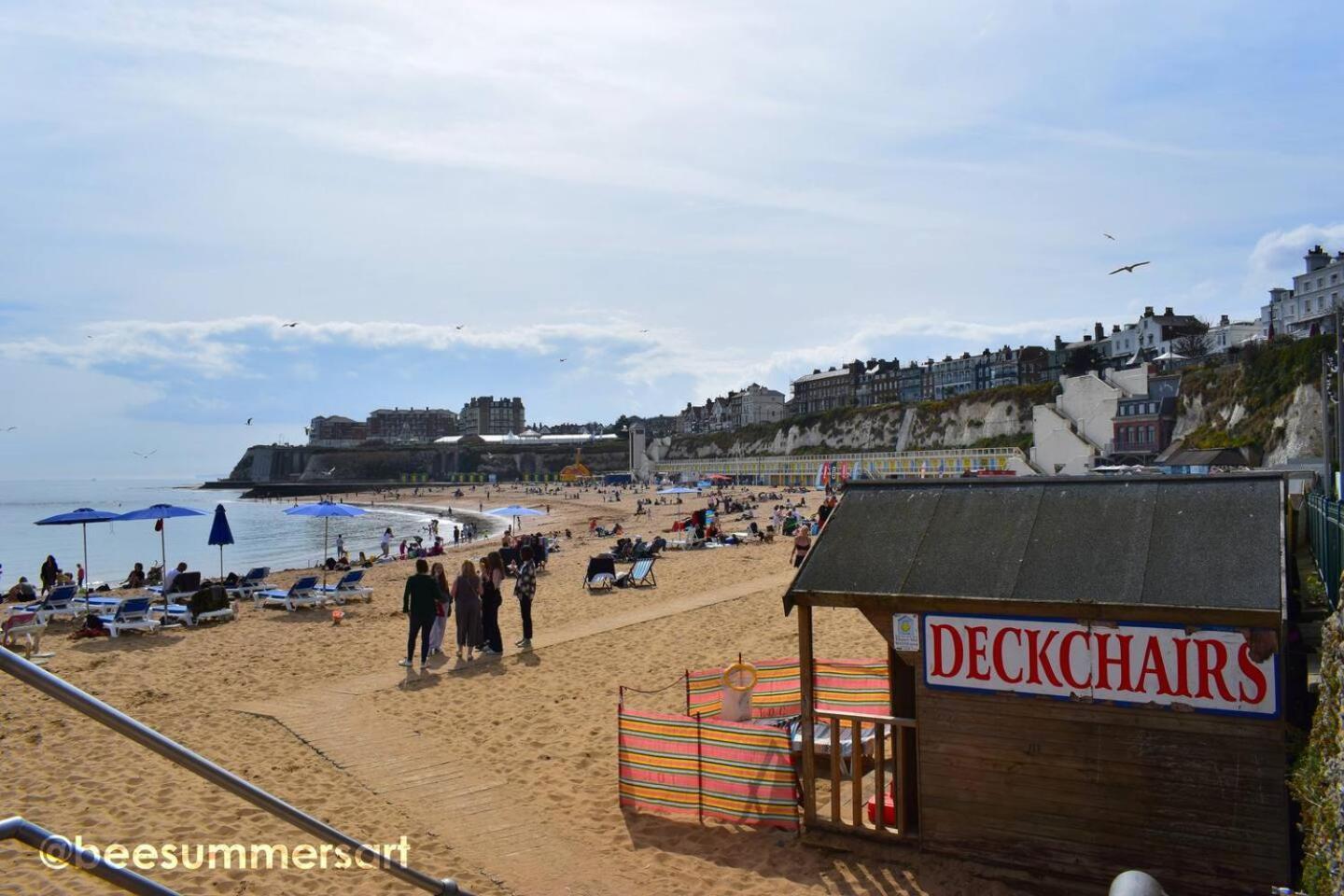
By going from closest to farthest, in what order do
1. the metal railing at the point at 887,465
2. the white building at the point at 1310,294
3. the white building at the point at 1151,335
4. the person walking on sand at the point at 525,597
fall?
the person walking on sand at the point at 525,597
the metal railing at the point at 887,465
the white building at the point at 1310,294
the white building at the point at 1151,335

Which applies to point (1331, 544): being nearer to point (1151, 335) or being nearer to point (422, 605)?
point (422, 605)

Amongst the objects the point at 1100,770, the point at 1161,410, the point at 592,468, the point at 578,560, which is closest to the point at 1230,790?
the point at 1100,770

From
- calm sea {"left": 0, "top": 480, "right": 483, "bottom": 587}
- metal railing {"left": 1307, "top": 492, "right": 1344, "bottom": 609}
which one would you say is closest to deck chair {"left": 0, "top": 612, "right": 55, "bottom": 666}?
calm sea {"left": 0, "top": 480, "right": 483, "bottom": 587}

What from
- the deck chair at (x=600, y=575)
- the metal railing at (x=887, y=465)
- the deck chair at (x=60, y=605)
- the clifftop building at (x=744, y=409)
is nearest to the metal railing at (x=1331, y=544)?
the deck chair at (x=600, y=575)

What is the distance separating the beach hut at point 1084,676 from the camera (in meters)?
4.99

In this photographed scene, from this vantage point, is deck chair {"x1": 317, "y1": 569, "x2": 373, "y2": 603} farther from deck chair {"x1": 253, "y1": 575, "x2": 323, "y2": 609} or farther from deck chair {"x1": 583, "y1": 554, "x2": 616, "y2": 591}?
deck chair {"x1": 583, "y1": 554, "x2": 616, "y2": 591}

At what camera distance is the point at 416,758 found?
8.24 meters

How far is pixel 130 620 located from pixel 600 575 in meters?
9.01

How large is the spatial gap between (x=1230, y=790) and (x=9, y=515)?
386 ft

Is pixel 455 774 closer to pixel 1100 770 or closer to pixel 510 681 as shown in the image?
pixel 510 681

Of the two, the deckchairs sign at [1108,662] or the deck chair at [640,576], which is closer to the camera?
the deckchairs sign at [1108,662]

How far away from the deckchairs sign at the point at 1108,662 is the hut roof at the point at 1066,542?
7.9 inches

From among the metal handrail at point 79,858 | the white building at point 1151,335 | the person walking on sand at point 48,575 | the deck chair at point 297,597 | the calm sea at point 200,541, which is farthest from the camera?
the white building at point 1151,335

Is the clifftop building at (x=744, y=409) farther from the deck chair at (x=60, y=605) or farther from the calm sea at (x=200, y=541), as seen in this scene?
the deck chair at (x=60, y=605)
